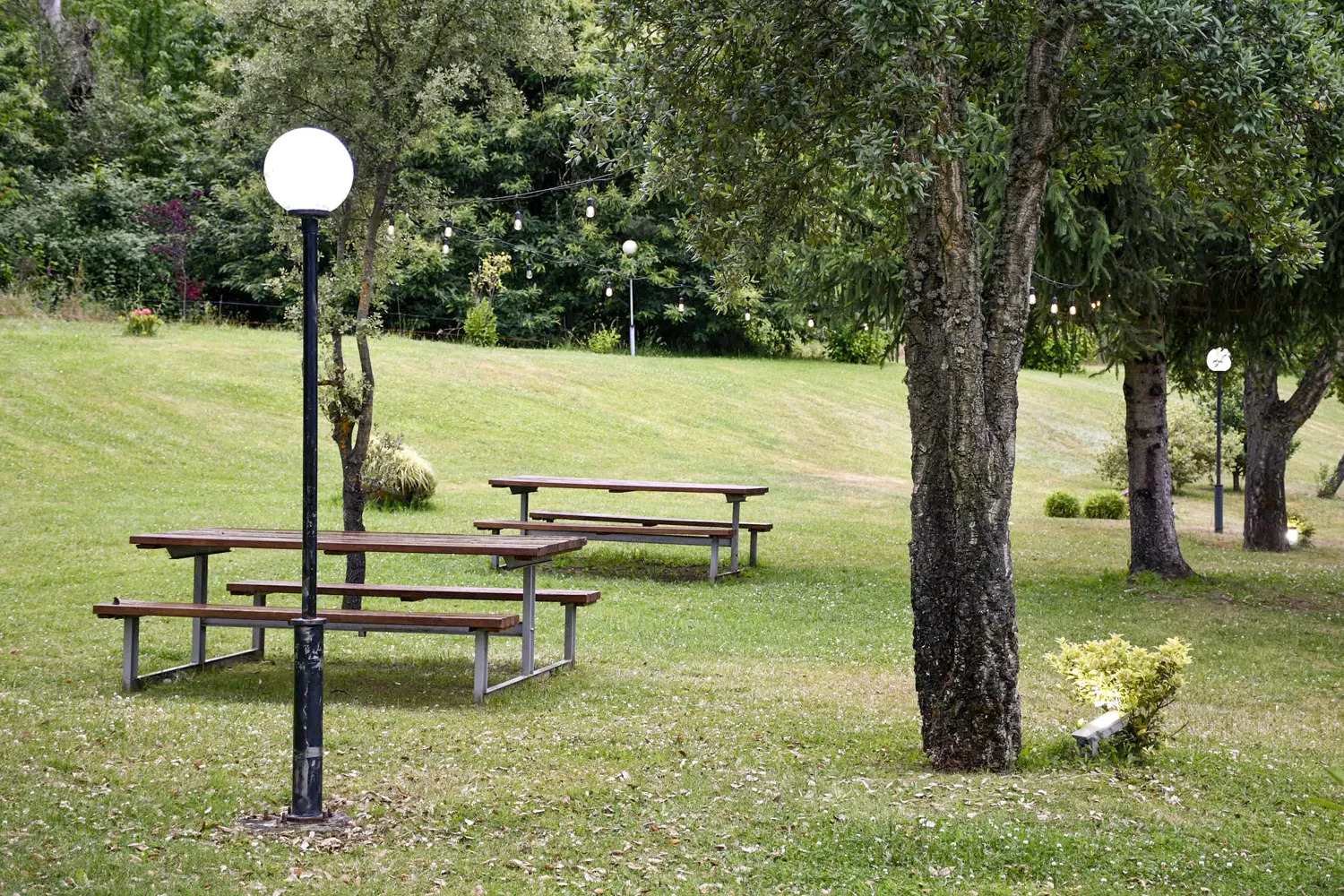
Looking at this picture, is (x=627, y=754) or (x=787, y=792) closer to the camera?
(x=787, y=792)

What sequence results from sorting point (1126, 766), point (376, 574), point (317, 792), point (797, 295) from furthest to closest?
point (797, 295) < point (376, 574) < point (1126, 766) < point (317, 792)

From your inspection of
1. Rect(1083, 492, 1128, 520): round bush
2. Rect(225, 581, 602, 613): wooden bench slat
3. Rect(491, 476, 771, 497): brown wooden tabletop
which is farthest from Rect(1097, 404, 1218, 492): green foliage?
Rect(225, 581, 602, 613): wooden bench slat

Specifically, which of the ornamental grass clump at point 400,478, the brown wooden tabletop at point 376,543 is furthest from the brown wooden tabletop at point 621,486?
the brown wooden tabletop at point 376,543

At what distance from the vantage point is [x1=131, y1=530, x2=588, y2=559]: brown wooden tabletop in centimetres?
762

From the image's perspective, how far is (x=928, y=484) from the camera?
19.8 feet

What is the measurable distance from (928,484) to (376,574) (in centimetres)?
809

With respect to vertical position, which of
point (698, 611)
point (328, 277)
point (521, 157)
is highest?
point (521, 157)

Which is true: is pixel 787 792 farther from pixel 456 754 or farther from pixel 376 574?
pixel 376 574

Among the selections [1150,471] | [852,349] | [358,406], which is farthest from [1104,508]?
[852,349]

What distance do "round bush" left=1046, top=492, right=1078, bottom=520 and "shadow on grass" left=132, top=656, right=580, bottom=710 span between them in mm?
17059

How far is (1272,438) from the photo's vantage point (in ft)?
58.5

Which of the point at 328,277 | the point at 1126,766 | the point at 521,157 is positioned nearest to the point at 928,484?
the point at 1126,766

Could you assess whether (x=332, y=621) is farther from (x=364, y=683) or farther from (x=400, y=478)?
(x=400, y=478)

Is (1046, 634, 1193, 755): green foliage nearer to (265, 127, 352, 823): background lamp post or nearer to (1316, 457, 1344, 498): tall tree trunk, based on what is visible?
(265, 127, 352, 823): background lamp post
